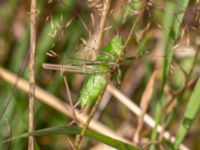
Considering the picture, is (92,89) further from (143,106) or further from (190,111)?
(143,106)

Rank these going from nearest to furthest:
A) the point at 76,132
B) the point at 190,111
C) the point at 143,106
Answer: the point at 76,132
the point at 190,111
the point at 143,106

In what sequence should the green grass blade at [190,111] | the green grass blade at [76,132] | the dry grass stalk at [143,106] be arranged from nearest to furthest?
the green grass blade at [76,132] → the green grass blade at [190,111] → the dry grass stalk at [143,106]

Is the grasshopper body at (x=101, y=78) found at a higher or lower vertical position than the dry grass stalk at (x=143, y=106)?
higher

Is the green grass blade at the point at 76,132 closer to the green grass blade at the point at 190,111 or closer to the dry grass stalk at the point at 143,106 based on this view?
the green grass blade at the point at 190,111

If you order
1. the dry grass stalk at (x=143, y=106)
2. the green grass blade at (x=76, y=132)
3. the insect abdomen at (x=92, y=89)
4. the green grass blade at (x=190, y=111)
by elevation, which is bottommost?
the dry grass stalk at (x=143, y=106)

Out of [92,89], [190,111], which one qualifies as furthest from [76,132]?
[190,111]

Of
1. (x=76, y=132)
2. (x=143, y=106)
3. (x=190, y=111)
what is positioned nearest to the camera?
(x=76, y=132)

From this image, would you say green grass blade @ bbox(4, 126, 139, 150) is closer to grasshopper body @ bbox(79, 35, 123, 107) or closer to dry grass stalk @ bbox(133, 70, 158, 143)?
grasshopper body @ bbox(79, 35, 123, 107)

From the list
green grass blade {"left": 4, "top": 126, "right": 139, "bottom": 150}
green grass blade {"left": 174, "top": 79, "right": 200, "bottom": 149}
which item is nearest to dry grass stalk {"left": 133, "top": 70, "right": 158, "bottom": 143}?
green grass blade {"left": 174, "top": 79, "right": 200, "bottom": 149}

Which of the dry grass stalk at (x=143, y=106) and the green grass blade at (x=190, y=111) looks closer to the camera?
the green grass blade at (x=190, y=111)

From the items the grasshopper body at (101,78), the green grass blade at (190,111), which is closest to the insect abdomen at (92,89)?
the grasshopper body at (101,78)
